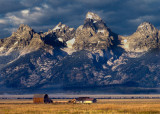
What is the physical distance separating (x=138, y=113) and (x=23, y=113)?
144 feet

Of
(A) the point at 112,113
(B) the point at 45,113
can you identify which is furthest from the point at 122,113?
(B) the point at 45,113

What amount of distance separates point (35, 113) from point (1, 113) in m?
13.8

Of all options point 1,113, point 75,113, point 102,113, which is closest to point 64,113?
point 75,113

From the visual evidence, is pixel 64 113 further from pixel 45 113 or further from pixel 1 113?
pixel 1 113

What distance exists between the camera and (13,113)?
6270 inches

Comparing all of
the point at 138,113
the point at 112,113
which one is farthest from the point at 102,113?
the point at 138,113

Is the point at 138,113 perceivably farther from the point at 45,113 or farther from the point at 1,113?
the point at 1,113

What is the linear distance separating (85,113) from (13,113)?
1111 inches

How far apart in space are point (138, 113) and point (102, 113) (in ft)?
45.4

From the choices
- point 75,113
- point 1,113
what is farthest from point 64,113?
point 1,113

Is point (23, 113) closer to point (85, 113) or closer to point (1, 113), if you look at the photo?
point (1, 113)

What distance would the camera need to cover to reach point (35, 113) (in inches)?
6147

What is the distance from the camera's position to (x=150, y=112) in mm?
160625

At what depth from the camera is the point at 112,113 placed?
152 m
